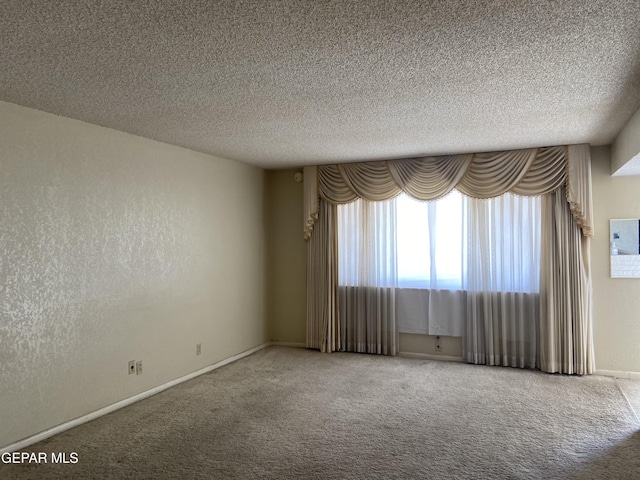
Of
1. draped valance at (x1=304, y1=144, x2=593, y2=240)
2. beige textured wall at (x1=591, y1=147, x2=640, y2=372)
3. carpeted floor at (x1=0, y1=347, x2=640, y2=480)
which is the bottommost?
carpeted floor at (x1=0, y1=347, x2=640, y2=480)

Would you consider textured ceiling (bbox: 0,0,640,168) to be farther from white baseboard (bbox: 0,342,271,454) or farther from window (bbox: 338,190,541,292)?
white baseboard (bbox: 0,342,271,454)

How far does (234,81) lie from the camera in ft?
9.64

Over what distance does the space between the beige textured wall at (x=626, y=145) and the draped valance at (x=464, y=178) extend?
10.9 inches

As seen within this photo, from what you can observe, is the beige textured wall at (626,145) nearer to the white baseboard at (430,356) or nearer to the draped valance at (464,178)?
the draped valance at (464,178)

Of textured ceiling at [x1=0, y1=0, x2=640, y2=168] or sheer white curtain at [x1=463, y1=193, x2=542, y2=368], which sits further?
sheer white curtain at [x1=463, y1=193, x2=542, y2=368]

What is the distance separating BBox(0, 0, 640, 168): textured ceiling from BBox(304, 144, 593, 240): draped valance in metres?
0.68

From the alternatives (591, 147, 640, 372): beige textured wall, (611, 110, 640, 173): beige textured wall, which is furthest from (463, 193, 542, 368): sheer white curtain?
(611, 110, 640, 173): beige textured wall

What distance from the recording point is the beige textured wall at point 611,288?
4.95 meters

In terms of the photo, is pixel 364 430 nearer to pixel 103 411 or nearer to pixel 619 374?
pixel 103 411

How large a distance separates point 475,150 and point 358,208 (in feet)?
5.26

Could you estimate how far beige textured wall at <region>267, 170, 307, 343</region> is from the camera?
21.4ft

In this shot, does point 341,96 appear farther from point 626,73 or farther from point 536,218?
point 536,218

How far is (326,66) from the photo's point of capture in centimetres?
270

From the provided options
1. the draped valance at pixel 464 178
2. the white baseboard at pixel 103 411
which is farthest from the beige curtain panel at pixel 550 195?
the white baseboard at pixel 103 411
